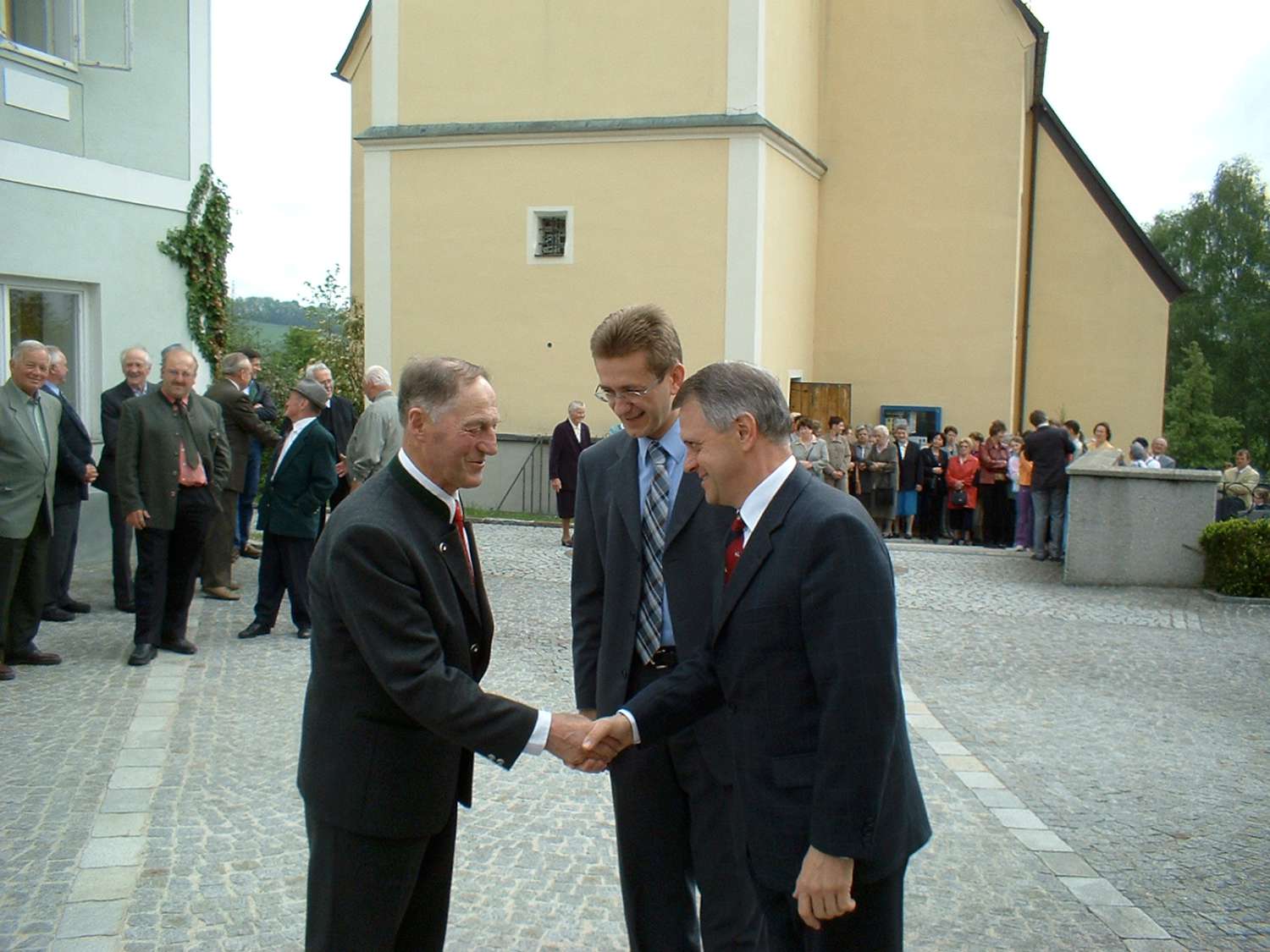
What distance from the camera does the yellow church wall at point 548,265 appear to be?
22453 millimetres

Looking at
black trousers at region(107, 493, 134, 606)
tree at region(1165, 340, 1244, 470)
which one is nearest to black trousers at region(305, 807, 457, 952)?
black trousers at region(107, 493, 134, 606)

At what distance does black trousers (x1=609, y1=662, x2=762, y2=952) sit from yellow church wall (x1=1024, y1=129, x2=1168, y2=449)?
80.5ft

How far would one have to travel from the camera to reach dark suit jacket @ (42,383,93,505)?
31.6 feet

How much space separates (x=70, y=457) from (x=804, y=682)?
8.24 metres

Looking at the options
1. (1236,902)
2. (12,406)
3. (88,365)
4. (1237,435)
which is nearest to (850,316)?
(88,365)

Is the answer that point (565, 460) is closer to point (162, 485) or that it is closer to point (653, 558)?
point (162, 485)

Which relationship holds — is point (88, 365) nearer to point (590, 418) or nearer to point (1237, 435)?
point (590, 418)

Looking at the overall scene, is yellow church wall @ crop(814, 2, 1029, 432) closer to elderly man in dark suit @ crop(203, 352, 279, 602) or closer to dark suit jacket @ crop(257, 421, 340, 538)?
elderly man in dark suit @ crop(203, 352, 279, 602)

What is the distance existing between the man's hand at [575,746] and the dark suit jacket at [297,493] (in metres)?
6.28

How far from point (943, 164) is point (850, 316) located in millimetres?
3545

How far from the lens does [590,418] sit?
75.6ft

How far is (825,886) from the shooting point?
8.98 feet

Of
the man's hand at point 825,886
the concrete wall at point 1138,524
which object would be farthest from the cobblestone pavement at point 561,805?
the concrete wall at point 1138,524

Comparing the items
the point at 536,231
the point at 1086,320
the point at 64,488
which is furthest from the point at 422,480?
the point at 1086,320
